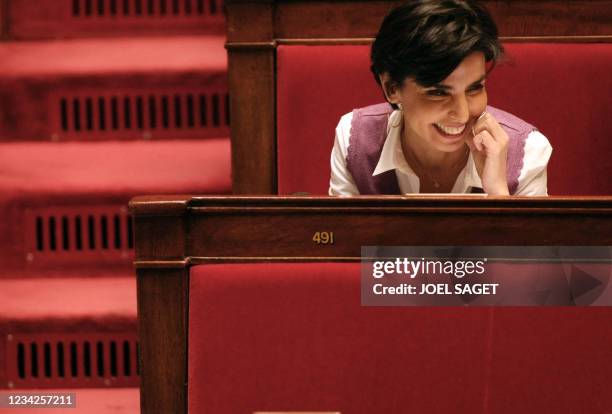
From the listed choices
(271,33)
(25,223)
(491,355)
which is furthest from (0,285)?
(491,355)

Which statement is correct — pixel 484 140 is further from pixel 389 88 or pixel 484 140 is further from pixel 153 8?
pixel 153 8

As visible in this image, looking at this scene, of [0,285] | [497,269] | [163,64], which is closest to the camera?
[497,269]

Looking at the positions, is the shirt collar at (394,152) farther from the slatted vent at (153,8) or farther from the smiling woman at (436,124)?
the slatted vent at (153,8)

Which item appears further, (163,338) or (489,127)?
(489,127)

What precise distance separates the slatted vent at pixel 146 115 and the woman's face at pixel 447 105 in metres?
0.24

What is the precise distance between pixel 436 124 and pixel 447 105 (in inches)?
0.7

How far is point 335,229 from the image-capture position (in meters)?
0.43

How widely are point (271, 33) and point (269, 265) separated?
0.98ft

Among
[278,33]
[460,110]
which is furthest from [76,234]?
[460,110]

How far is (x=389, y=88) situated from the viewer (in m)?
0.56

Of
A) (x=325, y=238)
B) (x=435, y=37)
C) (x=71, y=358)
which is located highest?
(x=435, y=37)

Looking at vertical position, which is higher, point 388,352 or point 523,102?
point 523,102

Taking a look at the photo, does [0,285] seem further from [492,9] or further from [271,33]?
[492,9]

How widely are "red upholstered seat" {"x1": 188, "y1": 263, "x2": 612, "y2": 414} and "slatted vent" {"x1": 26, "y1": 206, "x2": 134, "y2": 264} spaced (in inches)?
11.1
